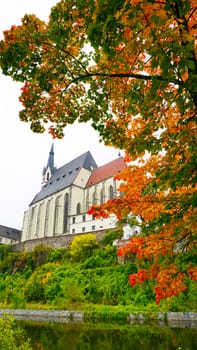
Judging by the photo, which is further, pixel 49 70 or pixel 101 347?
pixel 101 347

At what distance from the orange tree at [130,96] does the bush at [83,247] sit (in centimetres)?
2627

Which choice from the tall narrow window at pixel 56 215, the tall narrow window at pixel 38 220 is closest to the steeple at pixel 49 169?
the tall narrow window at pixel 38 220

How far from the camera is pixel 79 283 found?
83.8 feet

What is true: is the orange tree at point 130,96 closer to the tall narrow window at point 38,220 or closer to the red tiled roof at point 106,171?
the red tiled roof at point 106,171

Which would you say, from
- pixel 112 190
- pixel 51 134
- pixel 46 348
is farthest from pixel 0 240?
pixel 51 134

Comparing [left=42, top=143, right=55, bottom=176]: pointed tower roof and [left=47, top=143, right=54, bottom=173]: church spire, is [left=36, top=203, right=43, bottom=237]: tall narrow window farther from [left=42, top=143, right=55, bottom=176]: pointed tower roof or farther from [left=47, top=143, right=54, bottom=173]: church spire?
[left=47, top=143, right=54, bottom=173]: church spire

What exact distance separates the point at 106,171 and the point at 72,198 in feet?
25.4

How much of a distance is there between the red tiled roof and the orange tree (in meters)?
44.5

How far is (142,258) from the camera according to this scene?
486 cm

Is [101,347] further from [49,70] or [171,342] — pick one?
[49,70]

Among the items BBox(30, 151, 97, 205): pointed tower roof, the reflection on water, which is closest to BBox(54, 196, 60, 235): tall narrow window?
BBox(30, 151, 97, 205): pointed tower roof

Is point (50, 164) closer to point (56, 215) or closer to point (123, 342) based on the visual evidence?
point (56, 215)

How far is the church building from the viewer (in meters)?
47.6

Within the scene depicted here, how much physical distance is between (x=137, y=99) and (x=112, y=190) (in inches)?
1717
